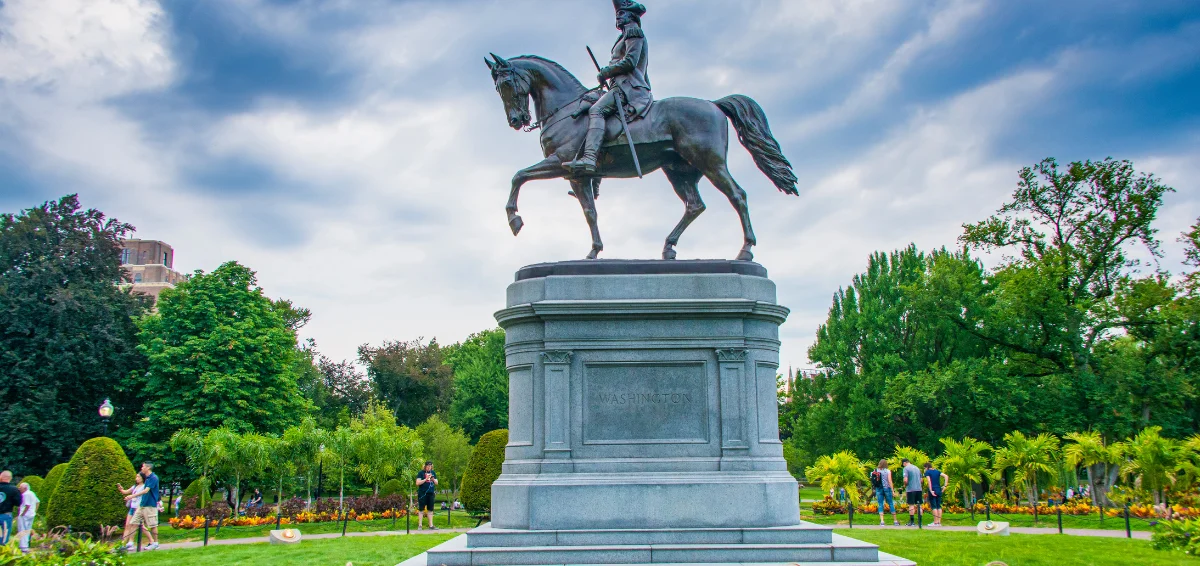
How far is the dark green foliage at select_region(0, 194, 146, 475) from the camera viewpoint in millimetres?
38312

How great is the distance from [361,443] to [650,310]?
23.0 meters

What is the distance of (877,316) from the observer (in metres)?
46.5

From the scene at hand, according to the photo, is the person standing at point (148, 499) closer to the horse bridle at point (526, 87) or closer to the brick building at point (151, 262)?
the horse bridle at point (526, 87)

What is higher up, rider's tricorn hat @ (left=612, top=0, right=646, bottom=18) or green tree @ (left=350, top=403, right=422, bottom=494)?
rider's tricorn hat @ (left=612, top=0, right=646, bottom=18)

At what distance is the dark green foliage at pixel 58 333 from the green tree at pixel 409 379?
2049cm

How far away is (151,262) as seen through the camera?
93.1 meters

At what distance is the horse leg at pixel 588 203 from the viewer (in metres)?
13.3

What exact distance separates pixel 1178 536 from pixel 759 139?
8459mm

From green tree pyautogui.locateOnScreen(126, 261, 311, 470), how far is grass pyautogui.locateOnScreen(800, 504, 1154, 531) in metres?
25.9

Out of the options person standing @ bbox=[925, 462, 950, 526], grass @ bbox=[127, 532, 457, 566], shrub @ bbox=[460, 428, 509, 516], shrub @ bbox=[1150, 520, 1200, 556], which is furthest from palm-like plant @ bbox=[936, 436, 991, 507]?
grass @ bbox=[127, 532, 457, 566]

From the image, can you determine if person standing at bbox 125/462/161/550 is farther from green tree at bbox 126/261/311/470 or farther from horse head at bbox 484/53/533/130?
green tree at bbox 126/261/311/470

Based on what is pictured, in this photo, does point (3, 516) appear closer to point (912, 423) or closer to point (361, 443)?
point (361, 443)

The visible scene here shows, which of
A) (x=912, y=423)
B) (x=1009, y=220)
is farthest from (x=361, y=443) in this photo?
(x=1009, y=220)

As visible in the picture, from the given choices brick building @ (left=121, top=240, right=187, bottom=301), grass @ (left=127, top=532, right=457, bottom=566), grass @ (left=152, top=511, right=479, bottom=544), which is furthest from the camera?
brick building @ (left=121, top=240, right=187, bottom=301)
